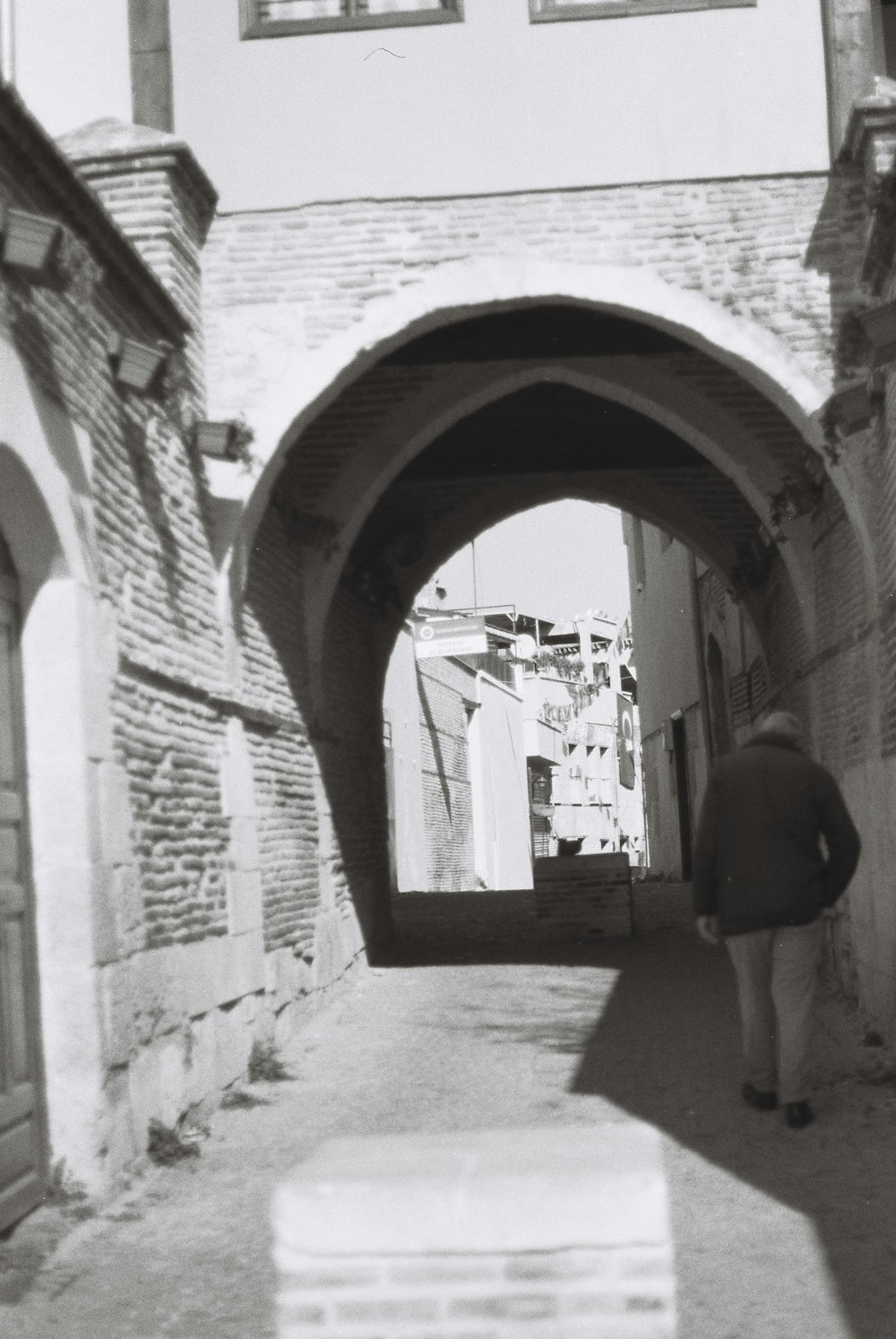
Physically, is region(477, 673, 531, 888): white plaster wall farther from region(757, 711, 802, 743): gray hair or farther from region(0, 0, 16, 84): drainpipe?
region(757, 711, 802, 743): gray hair

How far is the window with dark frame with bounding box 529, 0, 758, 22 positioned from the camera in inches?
335

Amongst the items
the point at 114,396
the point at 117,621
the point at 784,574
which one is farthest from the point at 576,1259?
the point at 784,574

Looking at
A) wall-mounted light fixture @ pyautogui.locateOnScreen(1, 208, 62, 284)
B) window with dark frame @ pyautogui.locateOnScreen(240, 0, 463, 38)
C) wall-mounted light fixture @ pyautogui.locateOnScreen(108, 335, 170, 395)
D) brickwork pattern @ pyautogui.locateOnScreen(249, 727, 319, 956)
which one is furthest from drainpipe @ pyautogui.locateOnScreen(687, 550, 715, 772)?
wall-mounted light fixture @ pyautogui.locateOnScreen(1, 208, 62, 284)

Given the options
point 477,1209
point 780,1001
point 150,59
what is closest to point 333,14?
point 150,59

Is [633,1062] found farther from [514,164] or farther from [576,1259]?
[576,1259]

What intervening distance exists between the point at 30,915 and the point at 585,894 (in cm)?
867

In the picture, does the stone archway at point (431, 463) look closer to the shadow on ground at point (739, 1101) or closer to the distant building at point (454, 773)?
the shadow on ground at point (739, 1101)

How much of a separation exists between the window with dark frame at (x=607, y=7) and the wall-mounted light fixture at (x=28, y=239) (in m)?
4.33

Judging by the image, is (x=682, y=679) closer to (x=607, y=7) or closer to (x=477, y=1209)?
(x=607, y=7)

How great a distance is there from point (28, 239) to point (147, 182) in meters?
2.98

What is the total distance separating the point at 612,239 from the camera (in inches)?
338

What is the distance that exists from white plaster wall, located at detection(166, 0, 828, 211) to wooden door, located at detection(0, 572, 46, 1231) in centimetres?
A: 403

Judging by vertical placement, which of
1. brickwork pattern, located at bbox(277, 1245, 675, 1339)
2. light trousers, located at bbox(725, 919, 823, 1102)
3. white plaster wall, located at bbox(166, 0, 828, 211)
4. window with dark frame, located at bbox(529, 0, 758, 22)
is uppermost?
window with dark frame, located at bbox(529, 0, 758, 22)

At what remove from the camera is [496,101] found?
8617mm
